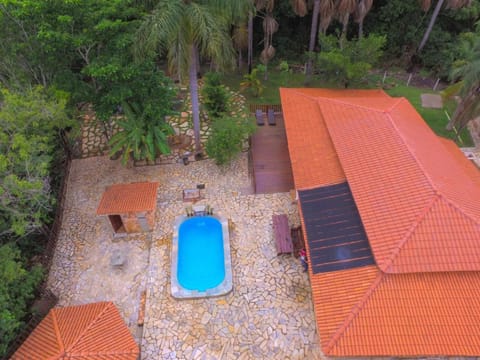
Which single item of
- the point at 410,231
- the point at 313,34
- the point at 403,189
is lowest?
the point at 410,231

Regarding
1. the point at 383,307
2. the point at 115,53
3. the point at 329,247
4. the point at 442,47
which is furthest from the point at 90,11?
the point at 442,47

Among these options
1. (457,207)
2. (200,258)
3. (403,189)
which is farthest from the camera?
(200,258)

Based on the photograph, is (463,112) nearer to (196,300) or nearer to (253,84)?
(253,84)

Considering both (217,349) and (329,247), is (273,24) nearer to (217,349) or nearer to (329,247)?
(329,247)

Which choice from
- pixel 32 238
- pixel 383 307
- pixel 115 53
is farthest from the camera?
pixel 32 238

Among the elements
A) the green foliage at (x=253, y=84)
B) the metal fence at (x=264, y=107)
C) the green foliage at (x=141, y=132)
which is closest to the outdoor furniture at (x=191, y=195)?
the green foliage at (x=141, y=132)

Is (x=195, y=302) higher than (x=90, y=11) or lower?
lower

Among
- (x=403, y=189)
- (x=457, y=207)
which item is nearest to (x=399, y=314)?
(x=457, y=207)
